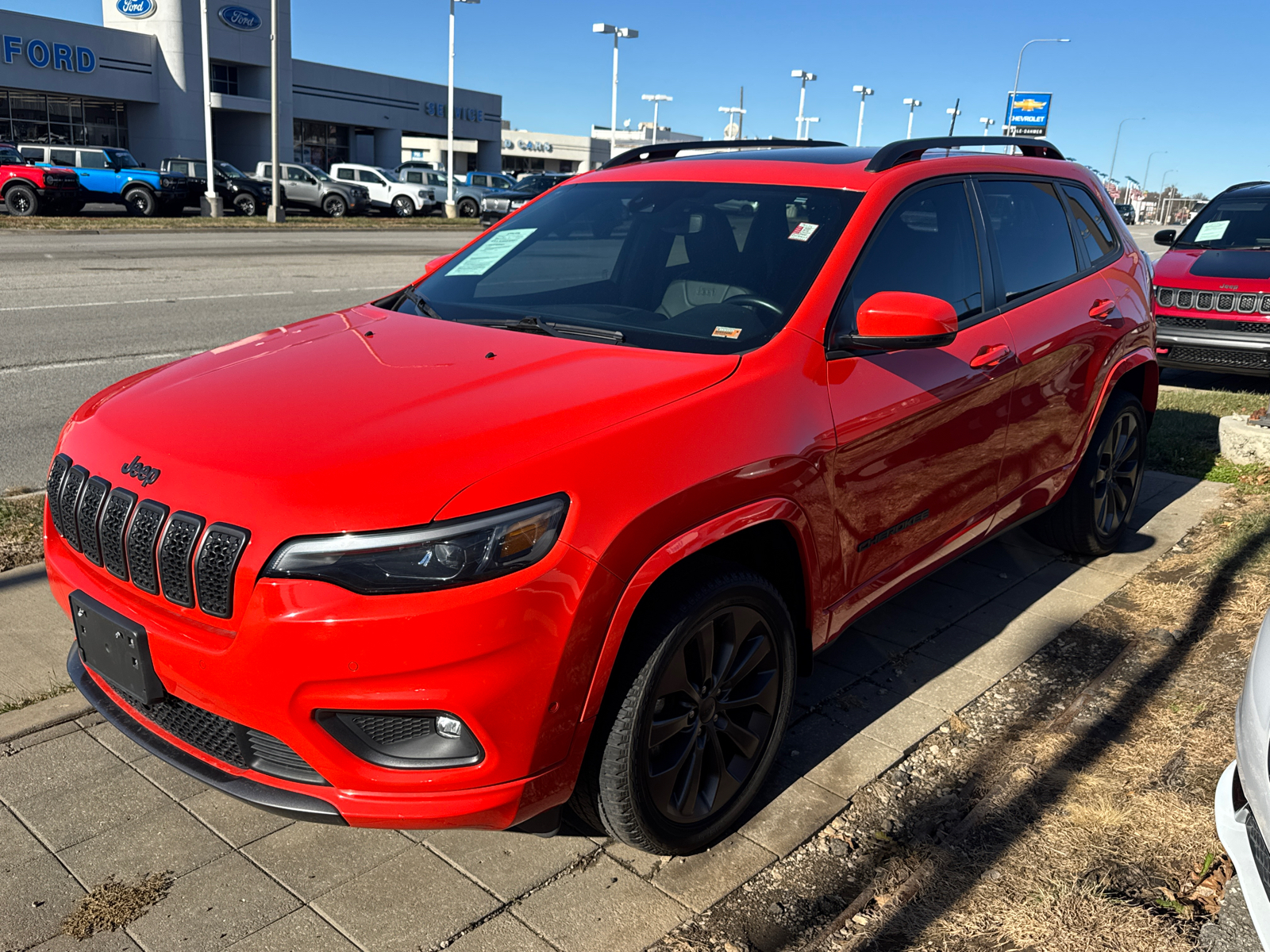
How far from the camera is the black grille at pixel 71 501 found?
268 centimetres

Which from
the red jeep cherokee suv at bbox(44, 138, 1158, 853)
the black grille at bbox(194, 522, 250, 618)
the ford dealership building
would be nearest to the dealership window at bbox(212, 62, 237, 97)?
the ford dealership building

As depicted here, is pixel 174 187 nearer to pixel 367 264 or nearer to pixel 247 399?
pixel 367 264

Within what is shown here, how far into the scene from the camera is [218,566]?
2250 mm

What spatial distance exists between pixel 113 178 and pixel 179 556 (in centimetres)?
2894

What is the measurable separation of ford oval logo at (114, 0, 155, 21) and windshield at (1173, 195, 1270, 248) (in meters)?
47.9

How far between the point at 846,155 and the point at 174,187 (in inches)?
1147

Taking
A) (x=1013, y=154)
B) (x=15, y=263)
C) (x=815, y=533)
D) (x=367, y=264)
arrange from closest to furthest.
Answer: (x=815, y=533)
(x=1013, y=154)
(x=15, y=263)
(x=367, y=264)

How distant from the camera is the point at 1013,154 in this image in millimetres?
4496

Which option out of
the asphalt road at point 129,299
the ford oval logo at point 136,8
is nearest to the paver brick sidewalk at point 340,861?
the asphalt road at point 129,299

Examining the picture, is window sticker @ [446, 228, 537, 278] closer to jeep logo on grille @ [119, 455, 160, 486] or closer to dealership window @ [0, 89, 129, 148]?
jeep logo on grille @ [119, 455, 160, 486]

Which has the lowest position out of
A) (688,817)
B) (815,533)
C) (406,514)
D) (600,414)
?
(688,817)

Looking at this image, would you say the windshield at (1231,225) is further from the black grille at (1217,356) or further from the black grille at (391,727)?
the black grille at (391,727)

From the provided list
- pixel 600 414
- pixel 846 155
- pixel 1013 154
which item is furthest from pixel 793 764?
pixel 1013 154

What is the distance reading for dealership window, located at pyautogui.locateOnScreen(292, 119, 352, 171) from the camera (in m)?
54.6
